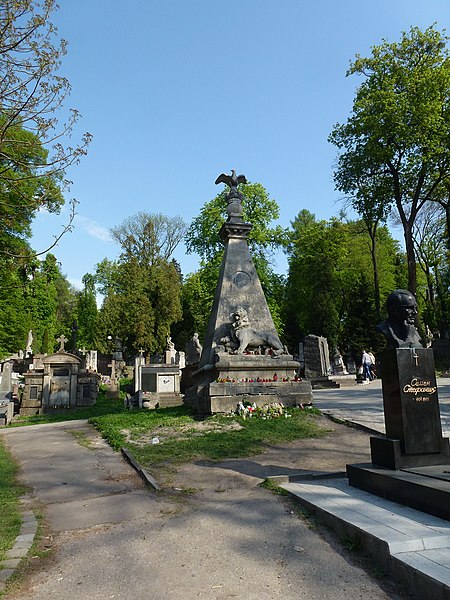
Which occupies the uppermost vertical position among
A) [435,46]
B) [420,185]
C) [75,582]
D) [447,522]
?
[435,46]

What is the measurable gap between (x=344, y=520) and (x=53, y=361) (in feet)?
68.0

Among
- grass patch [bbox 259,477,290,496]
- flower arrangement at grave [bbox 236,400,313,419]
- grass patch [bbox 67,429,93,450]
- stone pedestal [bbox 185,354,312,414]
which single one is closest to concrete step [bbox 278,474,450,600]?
grass patch [bbox 259,477,290,496]

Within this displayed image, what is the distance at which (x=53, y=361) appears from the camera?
22.4 meters

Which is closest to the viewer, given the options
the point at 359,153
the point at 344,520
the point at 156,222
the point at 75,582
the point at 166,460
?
the point at 75,582

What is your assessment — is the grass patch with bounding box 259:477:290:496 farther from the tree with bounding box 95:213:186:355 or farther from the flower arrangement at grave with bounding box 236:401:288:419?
the tree with bounding box 95:213:186:355

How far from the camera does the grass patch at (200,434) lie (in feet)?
25.9

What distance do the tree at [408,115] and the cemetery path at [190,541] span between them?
20562mm

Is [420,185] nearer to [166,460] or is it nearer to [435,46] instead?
[435,46]

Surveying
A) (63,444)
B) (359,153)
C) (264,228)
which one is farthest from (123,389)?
(359,153)

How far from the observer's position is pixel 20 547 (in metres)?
4.20

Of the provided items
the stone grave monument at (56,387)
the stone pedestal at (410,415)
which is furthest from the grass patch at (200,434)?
the stone grave monument at (56,387)

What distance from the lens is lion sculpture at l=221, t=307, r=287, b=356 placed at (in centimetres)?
1251

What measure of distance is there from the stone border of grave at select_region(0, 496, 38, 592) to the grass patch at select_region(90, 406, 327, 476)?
2397mm

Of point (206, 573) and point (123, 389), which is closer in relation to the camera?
point (206, 573)
